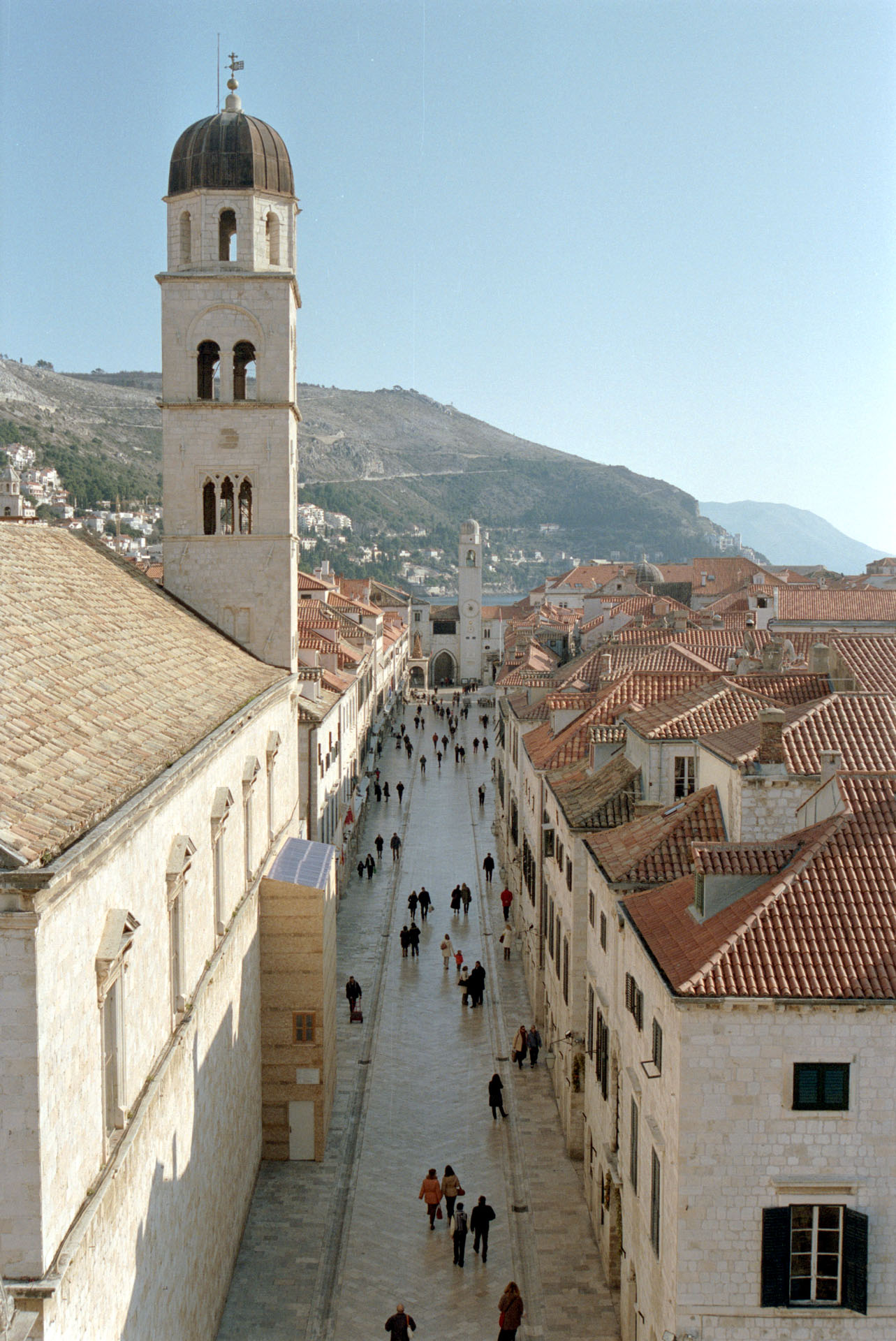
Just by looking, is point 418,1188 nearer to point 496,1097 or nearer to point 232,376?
point 496,1097

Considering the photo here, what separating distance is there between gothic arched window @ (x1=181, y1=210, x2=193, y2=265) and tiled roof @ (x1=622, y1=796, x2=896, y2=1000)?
→ 19.9 meters

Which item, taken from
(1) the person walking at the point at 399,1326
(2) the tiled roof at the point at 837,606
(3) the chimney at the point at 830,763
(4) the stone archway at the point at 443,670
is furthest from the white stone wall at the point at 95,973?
(4) the stone archway at the point at 443,670

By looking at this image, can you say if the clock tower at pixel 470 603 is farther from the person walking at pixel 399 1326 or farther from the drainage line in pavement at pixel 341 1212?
the person walking at pixel 399 1326

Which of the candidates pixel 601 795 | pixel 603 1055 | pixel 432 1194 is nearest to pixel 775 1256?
pixel 603 1055

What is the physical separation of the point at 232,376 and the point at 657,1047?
1921 centimetres

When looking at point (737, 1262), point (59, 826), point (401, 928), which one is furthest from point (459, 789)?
point (59, 826)

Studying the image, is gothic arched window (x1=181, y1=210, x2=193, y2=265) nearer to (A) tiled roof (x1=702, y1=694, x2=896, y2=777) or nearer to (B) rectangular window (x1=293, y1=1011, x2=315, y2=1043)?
(A) tiled roof (x1=702, y1=694, x2=896, y2=777)

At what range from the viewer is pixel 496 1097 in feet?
82.2

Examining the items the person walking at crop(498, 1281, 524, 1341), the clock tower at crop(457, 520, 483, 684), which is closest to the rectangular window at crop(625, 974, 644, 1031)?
the person walking at crop(498, 1281, 524, 1341)

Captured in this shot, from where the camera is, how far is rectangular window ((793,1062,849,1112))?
543 inches

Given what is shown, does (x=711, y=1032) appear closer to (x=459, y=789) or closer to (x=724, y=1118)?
(x=724, y=1118)

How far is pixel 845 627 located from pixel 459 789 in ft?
71.0

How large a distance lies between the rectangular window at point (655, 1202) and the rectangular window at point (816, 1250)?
1774mm

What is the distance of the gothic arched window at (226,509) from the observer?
1149 inches
